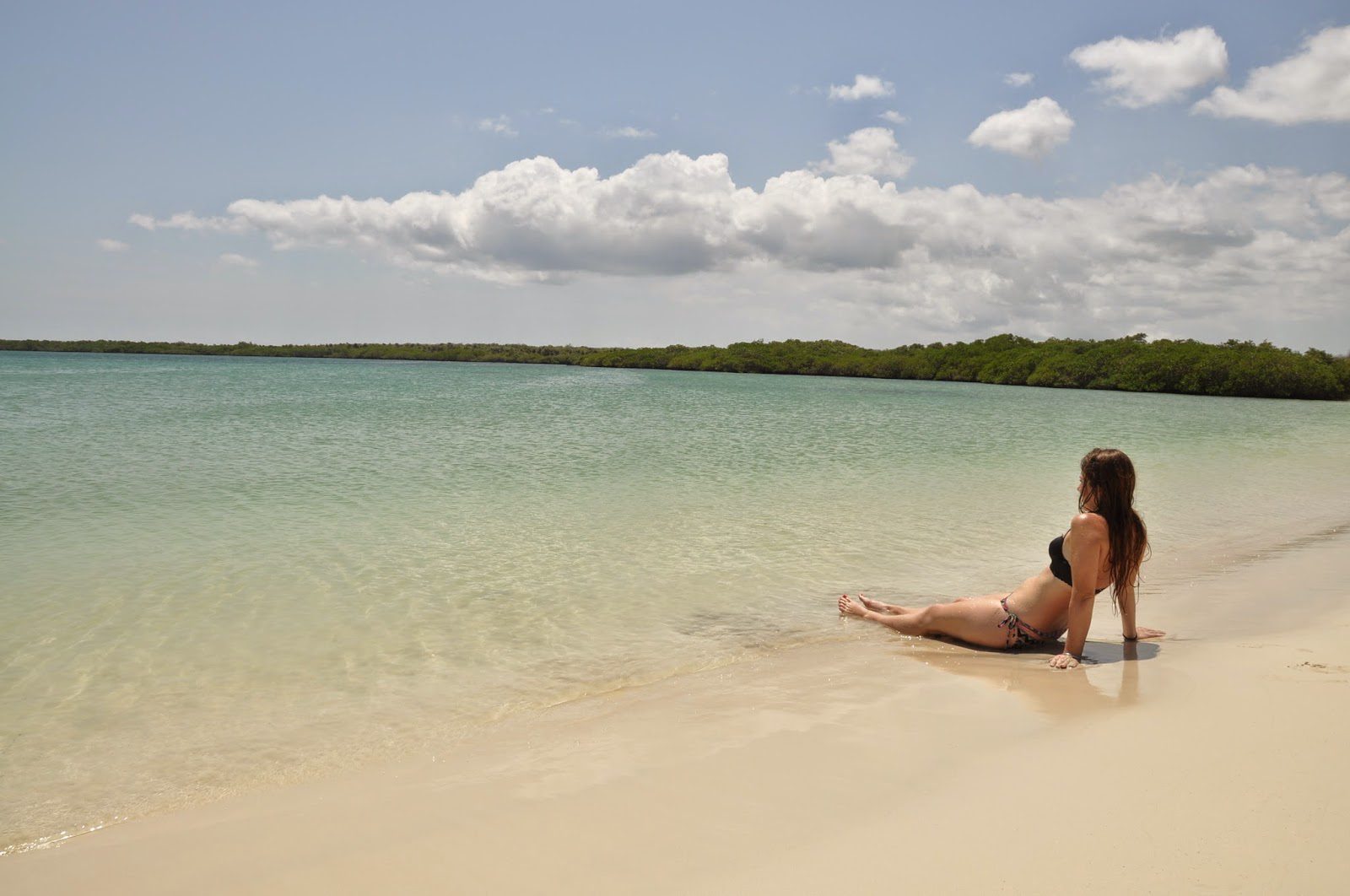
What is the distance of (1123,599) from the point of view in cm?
570

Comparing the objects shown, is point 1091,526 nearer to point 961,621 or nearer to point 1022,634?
point 1022,634

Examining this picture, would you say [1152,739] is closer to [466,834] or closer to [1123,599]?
[1123,599]

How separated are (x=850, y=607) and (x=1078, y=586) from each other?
209 centimetres

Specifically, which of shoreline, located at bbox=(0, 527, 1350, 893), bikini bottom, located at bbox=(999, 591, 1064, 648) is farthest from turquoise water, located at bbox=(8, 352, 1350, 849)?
bikini bottom, located at bbox=(999, 591, 1064, 648)

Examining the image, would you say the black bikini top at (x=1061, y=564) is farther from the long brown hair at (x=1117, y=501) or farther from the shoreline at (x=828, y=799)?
the shoreline at (x=828, y=799)

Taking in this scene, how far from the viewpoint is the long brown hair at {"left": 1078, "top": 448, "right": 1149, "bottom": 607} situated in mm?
5246

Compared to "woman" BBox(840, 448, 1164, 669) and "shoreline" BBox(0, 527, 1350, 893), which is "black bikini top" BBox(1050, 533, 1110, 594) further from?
"shoreline" BBox(0, 527, 1350, 893)

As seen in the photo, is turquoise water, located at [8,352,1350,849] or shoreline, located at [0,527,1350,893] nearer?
shoreline, located at [0,527,1350,893]

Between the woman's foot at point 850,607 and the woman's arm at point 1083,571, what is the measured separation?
1.80 metres

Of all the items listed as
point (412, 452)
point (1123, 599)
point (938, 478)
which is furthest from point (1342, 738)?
point (412, 452)

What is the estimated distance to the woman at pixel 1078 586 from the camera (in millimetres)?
5289

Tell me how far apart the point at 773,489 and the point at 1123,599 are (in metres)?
8.49

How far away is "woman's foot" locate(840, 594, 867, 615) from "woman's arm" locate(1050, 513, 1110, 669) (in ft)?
5.89

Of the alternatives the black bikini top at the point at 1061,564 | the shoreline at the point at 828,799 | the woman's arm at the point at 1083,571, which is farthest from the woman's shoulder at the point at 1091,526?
the shoreline at the point at 828,799
